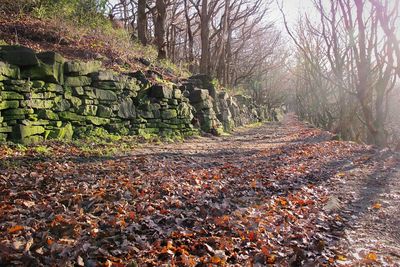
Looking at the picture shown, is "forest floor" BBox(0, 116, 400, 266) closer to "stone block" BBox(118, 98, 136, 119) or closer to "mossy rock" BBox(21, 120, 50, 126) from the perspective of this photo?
"mossy rock" BBox(21, 120, 50, 126)

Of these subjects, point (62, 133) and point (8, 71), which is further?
point (62, 133)

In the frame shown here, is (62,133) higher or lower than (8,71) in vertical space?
lower

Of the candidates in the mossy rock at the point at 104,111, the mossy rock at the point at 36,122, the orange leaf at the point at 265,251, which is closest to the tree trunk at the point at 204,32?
the mossy rock at the point at 104,111

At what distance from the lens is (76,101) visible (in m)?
7.43

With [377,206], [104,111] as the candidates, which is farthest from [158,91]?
[377,206]

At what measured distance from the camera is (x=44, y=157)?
5531 millimetres

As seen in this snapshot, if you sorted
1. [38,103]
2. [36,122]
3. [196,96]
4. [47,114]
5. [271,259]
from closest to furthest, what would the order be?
[271,259] → [36,122] → [38,103] → [47,114] → [196,96]

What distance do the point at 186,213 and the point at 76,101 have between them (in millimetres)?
4786

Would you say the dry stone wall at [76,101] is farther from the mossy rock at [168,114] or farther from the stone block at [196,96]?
the stone block at [196,96]

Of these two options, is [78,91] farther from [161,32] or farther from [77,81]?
[161,32]

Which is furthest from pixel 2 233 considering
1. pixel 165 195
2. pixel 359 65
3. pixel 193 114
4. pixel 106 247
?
pixel 359 65

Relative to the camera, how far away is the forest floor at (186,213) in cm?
284

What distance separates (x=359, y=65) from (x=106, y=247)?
32.8 ft

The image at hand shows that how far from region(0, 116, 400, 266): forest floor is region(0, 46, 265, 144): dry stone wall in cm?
93
